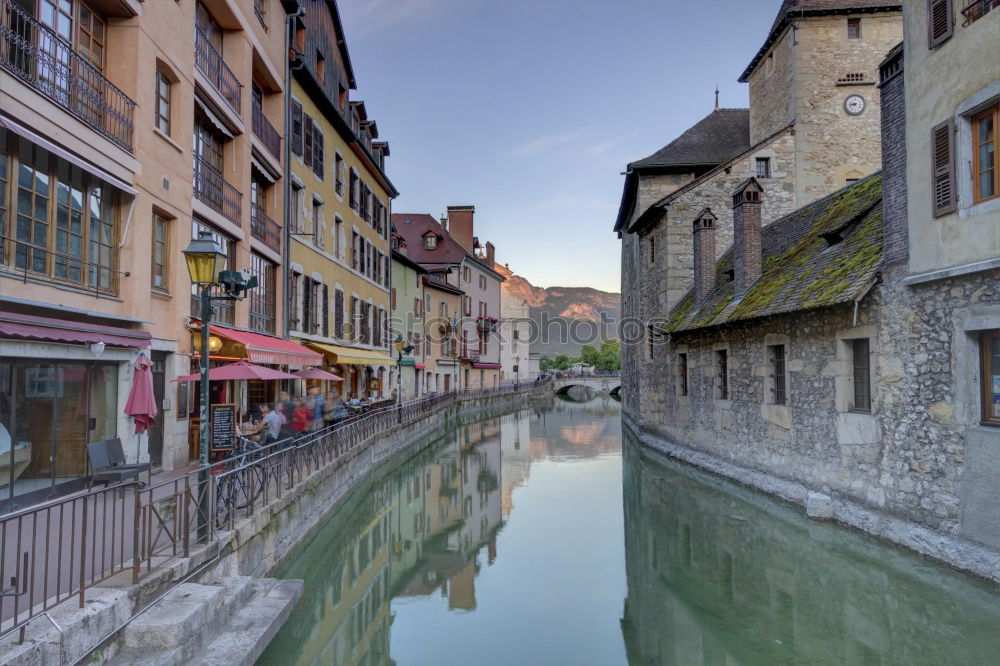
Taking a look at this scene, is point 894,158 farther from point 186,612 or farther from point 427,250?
point 427,250

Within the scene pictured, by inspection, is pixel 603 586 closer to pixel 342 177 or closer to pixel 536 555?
pixel 536 555

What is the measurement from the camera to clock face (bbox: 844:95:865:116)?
21844 millimetres

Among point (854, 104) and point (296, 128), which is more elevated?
point (854, 104)

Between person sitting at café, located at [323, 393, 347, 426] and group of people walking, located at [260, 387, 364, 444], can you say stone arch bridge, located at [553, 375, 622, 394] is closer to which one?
group of people walking, located at [260, 387, 364, 444]

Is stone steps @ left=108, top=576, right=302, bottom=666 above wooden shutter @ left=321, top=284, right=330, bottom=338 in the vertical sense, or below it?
below

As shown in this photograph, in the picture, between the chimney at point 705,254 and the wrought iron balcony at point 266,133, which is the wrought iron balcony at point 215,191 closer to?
the wrought iron balcony at point 266,133

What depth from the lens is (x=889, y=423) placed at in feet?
30.2

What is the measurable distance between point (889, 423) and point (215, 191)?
44.0 feet

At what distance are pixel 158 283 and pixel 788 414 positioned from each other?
12.1 metres

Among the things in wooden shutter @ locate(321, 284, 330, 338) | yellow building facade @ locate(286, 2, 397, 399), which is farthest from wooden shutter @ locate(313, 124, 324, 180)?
wooden shutter @ locate(321, 284, 330, 338)

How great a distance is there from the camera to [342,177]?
22.5m

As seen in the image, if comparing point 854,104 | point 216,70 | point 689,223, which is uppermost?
point 854,104

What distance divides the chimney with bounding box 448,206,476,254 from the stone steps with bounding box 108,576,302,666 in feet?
155

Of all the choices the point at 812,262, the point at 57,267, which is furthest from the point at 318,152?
the point at 812,262
